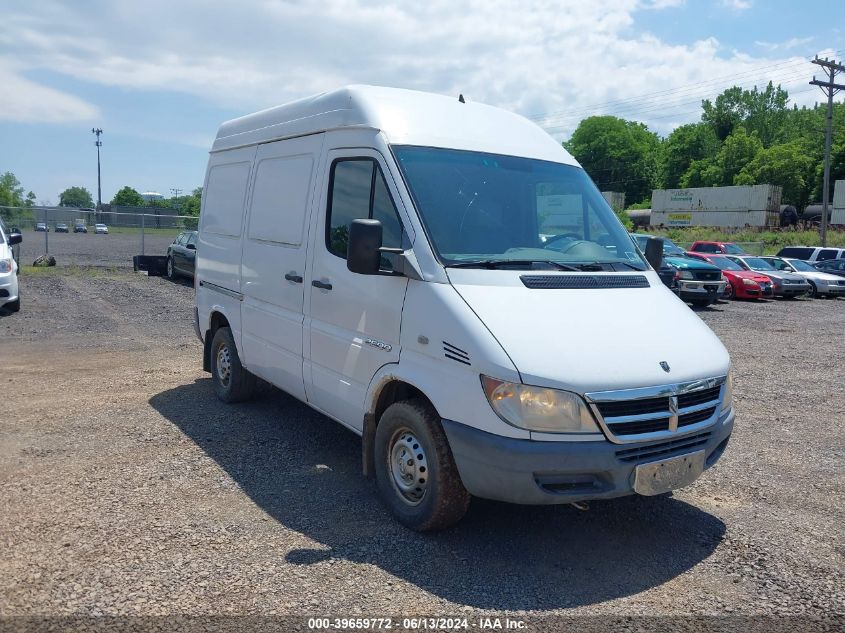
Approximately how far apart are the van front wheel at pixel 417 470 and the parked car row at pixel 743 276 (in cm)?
1431

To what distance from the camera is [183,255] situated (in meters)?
19.6

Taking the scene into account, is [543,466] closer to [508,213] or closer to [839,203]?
[508,213]

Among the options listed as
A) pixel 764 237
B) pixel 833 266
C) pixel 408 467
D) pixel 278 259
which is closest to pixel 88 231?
pixel 833 266

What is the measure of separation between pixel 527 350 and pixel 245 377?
3934 mm

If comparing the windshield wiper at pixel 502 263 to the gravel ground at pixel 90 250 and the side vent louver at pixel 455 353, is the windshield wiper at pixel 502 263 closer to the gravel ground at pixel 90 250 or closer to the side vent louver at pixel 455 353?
the side vent louver at pixel 455 353

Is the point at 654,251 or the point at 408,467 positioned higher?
the point at 654,251

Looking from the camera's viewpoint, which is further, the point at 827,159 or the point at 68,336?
the point at 827,159

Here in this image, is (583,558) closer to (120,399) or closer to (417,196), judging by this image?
(417,196)

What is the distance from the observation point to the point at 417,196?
4.47 meters

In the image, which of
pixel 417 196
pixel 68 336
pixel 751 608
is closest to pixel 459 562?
pixel 751 608

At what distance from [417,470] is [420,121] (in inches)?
92.7

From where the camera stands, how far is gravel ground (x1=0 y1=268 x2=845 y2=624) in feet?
11.8

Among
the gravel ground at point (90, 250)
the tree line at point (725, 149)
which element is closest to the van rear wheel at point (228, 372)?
the gravel ground at point (90, 250)

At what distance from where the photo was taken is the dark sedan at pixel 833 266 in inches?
1077
